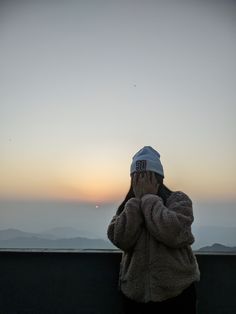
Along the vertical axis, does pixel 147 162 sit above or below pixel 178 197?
above

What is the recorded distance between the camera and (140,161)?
213 cm

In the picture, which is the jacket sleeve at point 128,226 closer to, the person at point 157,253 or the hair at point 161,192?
the person at point 157,253

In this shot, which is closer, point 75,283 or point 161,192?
point 161,192

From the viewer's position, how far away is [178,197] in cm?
208

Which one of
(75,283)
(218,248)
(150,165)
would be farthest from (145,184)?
(218,248)

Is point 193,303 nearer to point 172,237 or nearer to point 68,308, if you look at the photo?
point 172,237

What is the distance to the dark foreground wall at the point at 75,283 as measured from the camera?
2.85 m

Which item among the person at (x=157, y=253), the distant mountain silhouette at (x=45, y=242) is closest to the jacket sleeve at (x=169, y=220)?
the person at (x=157, y=253)

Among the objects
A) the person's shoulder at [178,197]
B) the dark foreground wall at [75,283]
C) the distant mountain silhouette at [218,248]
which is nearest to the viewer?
the person's shoulder at [178,197]

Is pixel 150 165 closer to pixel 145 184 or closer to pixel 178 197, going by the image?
pixel 145 184

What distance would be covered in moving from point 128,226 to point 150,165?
0.32m

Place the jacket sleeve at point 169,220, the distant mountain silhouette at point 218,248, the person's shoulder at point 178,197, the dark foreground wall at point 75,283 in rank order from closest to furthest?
the jacket sleeve at point 169,220 < the person's shoulder at point 178,197 < the dark foreground wall at point 75,283 < the distant mountain silhouette at point 218,248

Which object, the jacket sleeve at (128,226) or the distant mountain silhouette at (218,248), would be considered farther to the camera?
the distant mountain silhouette at (218,248)

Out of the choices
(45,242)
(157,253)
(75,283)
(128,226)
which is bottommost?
(75,283)
